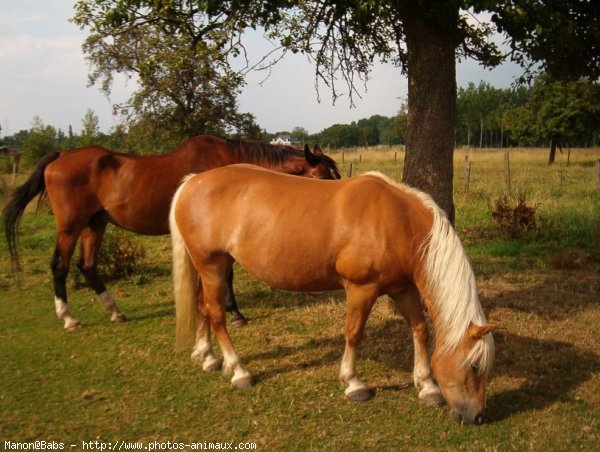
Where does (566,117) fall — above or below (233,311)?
above

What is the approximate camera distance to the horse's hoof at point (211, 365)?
15.1 ft

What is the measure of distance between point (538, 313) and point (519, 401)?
7.06ft

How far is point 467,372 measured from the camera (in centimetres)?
342

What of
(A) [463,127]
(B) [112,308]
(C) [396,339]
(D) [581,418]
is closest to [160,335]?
(B) [112,308]

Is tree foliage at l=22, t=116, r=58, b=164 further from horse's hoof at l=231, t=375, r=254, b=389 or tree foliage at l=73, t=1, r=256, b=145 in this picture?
A: horse's hoof at l=231, t=375, r=254, b=389

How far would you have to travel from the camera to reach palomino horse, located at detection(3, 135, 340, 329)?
235 inches

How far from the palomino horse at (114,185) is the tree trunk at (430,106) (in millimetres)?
1050

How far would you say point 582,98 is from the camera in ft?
101

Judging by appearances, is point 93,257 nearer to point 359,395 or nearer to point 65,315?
point 65,315

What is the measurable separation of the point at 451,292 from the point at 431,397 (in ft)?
3.00

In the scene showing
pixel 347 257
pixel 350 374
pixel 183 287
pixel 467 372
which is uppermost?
pixel 347 257

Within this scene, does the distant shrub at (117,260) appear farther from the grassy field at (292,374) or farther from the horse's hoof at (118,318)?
the horse's hoof at (118,318)

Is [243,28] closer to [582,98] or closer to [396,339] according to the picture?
[396,339]

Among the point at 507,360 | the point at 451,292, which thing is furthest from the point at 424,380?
the point at 507,360
